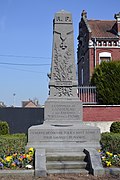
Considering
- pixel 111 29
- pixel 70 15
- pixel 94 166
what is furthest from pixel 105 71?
pixel 94 166

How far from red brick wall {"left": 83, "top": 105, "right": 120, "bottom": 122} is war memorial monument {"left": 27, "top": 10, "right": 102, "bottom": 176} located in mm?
9527

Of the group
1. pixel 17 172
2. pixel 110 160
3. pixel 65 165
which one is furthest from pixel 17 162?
pixel 110 160

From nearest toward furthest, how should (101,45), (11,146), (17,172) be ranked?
(17,172) < (11,146) < (101,45)

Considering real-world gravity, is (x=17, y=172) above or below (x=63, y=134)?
below

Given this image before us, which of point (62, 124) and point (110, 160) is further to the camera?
point (62, 124)

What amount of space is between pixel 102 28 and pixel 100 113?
1523cm

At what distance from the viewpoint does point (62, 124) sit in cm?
922

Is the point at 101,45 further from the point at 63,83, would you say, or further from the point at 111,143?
the point at 111,143

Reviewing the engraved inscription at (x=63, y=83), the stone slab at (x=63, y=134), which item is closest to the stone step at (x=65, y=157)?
the stone slab at (x=63, y=134)

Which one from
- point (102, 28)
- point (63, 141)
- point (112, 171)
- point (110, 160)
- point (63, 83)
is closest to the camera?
point (112, 171)

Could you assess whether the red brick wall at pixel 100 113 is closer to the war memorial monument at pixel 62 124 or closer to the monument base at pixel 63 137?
the war memorial monument at pixel 62 124

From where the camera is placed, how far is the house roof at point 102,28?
2957cm

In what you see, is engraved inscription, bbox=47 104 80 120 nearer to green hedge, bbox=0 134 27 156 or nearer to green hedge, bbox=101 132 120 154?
green hedge, bbox=101 132 120 154

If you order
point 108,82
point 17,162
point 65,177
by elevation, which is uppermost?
point 108,82
